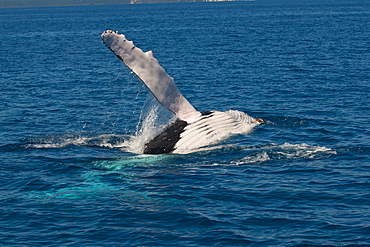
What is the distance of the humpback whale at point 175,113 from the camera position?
2014cm

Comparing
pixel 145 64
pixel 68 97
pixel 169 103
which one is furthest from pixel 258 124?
pixel 68 97

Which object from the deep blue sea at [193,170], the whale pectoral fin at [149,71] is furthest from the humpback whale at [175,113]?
the deep blue sea at [193,170]

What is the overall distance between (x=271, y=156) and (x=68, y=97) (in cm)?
1935

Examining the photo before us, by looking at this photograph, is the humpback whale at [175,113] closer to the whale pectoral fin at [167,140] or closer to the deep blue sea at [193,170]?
the whale pectoral fin at [167,140]

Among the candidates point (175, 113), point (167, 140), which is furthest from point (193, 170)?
point (175, 113)

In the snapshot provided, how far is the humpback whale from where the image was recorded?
66.1ft

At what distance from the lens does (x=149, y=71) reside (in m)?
20.5

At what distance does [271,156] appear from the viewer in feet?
69.5

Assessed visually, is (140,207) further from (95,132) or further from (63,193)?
(95,132)

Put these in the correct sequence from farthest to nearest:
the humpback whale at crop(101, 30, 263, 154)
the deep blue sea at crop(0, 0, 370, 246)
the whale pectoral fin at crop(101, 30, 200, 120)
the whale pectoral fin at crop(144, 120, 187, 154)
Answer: the whale pectoral fin at crop(144, 120, 187, 154) → the humpback whale at crop(101, 30, 263, 154) → the whale pectoral fin at crop(101, 30, 200, 120) → the deep blue sea at crop(0, 0, 370, 246)

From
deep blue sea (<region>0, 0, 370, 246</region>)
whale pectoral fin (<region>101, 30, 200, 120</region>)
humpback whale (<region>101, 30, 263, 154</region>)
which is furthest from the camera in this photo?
humpback whale (<region>101, 30, 263, 154</region>)

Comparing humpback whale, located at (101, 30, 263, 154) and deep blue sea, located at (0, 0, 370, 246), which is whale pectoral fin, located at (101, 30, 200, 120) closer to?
humpback whale, located at (101, 30, 263, 154)

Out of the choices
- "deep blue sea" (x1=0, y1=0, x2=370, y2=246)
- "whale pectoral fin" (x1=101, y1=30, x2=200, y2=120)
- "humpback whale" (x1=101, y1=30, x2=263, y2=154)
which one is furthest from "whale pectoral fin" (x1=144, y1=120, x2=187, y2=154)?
"deep blue sea" (x1=0, y1=0, x2=370, y2=246)

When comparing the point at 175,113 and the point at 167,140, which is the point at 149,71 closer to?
the point at 175,113
